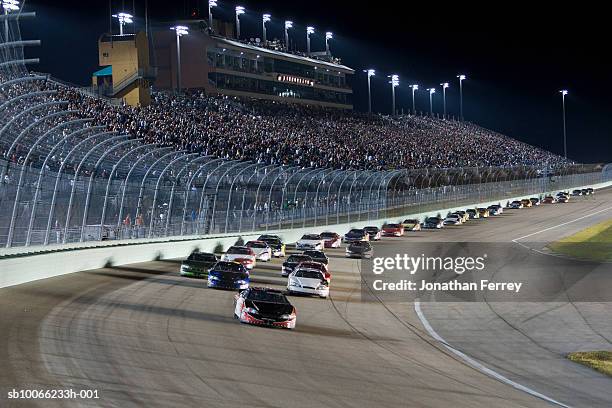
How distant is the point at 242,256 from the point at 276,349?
71.7 feet

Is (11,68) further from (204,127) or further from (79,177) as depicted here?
(204,127)

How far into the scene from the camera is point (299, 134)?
88.9 m

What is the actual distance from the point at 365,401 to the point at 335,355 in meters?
5.06

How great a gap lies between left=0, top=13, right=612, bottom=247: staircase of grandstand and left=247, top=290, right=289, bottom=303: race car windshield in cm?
717

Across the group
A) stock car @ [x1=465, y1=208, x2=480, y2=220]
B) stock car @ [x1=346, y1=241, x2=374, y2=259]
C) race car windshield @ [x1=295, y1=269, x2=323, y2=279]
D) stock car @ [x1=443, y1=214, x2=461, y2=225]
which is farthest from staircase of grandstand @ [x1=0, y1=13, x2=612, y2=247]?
race car windshield @ [x1=295, y1=269, x2=323, y2=279]

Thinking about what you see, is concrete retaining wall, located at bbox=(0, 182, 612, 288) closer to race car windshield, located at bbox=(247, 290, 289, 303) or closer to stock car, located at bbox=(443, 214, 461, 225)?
race car windshield, located at bbox=(247, 290, 289, 303)

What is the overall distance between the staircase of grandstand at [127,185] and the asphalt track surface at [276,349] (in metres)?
2.59

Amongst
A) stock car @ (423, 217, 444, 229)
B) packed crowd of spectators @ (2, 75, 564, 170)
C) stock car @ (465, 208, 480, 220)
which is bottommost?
stock car @ (423, 217, 444, 229)

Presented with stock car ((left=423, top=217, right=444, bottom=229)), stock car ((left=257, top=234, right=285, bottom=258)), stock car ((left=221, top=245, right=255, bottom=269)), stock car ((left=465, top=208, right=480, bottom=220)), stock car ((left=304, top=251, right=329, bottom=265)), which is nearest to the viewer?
stock car ((left=221, top=245, right=255, bottom=269))

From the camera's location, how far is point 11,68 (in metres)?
32.0

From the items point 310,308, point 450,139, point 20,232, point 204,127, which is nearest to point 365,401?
point 310,308

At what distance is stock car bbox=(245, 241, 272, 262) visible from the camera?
47.3 m

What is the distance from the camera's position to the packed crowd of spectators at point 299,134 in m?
59.0

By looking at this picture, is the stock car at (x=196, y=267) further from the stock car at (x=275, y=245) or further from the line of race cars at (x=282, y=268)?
the stock car at (x=275, y=245)
